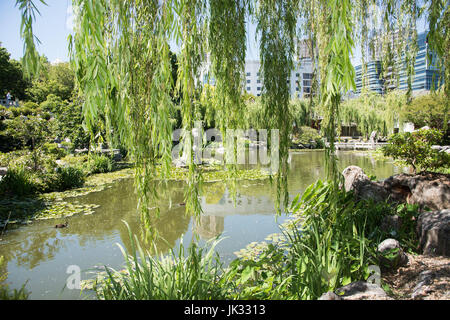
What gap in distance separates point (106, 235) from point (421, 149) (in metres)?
5.49

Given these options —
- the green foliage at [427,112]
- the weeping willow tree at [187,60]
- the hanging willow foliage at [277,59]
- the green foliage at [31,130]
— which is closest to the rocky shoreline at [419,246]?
the weeping willow tree at [187,60]

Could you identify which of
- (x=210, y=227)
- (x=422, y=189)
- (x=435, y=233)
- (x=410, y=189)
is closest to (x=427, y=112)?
(x=410, y=189)

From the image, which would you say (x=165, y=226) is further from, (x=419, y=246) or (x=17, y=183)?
(x=17, y=183)

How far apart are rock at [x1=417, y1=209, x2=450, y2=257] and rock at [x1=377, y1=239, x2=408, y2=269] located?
251mm

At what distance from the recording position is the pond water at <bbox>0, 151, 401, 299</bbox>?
3.04 meters

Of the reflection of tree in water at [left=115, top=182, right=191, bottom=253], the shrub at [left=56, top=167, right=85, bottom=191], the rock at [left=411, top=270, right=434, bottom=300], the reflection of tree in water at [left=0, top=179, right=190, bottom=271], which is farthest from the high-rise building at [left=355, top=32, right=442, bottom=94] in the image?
the shrub at [left=56, top=167, right=85, bottom=191]

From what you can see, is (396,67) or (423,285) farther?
(396,67)

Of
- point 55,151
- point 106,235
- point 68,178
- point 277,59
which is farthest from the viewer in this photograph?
point 55,151

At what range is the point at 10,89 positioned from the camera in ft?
72.4

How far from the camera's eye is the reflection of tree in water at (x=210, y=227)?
407 cm

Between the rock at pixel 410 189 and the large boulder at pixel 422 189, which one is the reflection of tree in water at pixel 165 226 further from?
the large boulder at pixel 422 189

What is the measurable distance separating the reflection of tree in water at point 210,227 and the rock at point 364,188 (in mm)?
2028

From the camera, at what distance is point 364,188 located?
3.90 m
